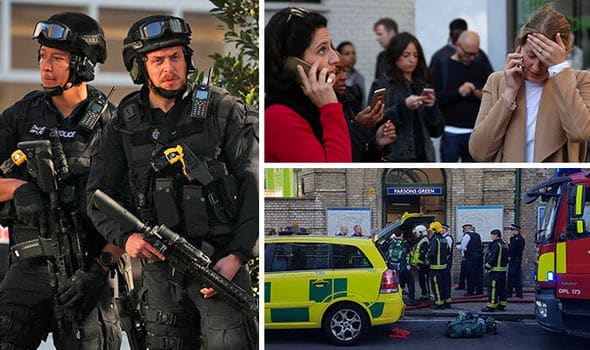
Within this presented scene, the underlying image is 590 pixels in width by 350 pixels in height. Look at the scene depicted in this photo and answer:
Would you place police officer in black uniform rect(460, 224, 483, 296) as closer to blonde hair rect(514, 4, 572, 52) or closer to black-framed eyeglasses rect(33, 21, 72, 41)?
blonde hair rect(514, 4, 572, 52)

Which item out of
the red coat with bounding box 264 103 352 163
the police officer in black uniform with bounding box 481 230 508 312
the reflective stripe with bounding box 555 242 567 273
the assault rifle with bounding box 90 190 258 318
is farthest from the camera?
the police officer in black uniform with bounding box 481 230 508 312

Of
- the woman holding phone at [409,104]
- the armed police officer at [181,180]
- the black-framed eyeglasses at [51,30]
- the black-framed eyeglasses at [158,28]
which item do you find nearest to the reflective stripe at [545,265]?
the woman holding phone at [409,104]

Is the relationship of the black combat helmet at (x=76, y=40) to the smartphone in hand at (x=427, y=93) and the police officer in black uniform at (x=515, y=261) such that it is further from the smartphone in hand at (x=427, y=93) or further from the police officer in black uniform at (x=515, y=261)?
the police officer in black uniform at (x=515, y=261)

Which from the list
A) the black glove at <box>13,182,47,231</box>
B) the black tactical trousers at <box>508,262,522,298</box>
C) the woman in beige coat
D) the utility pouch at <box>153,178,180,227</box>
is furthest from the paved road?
the black glove at <box>13,182,47,231</box>

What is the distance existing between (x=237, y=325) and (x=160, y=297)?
366 millimetres

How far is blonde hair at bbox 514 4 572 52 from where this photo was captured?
5832mm

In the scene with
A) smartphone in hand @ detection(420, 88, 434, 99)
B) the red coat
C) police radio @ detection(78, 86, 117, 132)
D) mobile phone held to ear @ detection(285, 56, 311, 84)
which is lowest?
the red coat

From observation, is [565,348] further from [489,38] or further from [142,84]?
[489,38]

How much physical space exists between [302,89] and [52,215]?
1353 mm

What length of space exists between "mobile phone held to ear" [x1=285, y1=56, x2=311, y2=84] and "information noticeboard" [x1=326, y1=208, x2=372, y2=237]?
66 centimetres

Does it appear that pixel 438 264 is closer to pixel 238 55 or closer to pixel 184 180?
pixel 184 180

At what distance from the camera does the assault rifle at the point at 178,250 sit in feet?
19.1

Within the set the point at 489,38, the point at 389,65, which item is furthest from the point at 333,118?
the point at 489,38

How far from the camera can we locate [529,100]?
233 inches
